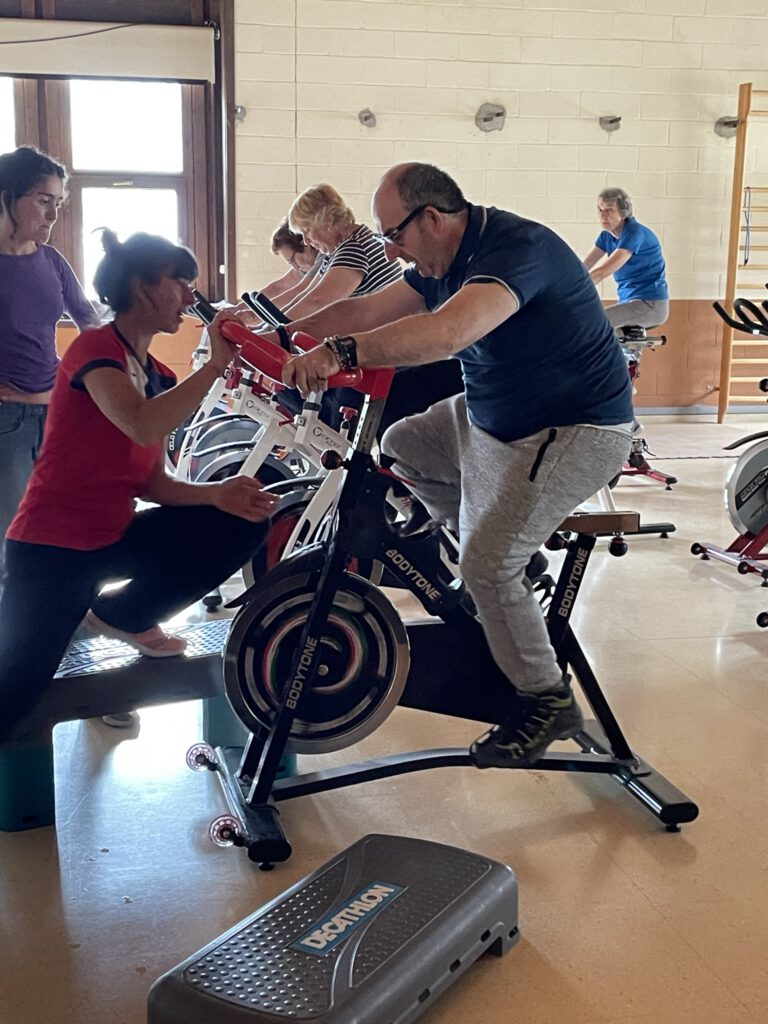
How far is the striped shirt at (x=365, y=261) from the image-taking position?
151 inches

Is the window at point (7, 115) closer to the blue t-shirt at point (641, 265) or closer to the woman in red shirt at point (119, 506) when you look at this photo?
the blue t-shirt at point (641, 265)

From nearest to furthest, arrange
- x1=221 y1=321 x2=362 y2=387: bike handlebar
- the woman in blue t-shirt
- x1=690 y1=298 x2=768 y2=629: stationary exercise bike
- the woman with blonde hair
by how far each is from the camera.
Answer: x1=221 y1=321 x2=362 y2=387: bike handlebar, the woman with blonde hair, x1=690 y1=298 x2=768 y2=629: stationary exercise bike, the woman in blue t-shirt

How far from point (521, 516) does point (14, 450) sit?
162 centimetres

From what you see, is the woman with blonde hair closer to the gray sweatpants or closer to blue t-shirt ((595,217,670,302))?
the gray sweatpants

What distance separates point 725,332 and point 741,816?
285 inches

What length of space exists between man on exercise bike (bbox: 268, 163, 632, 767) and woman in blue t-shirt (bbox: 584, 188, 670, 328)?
462 centimetres

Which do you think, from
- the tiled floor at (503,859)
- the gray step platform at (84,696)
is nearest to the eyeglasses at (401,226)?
the gray step platform at (84,696)

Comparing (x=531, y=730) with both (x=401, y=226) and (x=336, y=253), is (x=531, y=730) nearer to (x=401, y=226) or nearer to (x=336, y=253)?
(x=401, y=226)

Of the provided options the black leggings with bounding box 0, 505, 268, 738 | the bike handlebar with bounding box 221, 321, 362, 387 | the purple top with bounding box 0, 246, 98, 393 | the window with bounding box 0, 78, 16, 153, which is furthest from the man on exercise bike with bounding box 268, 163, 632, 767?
the window with bounding box 0, 78, 16, 153

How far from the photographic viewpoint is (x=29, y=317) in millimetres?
3217

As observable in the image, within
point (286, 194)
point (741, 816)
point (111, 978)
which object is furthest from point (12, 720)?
point (286, 194)

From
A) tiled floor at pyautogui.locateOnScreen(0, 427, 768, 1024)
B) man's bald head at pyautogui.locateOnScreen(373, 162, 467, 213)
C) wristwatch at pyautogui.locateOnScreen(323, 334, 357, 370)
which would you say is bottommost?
tiled floor at pyautogui.locateOnScreen(0, 427, 768, 1024)

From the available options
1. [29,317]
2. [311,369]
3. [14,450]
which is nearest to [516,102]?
[29,317]

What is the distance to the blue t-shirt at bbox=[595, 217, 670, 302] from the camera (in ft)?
22.4
